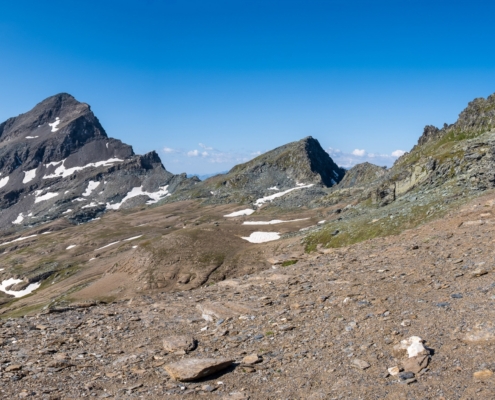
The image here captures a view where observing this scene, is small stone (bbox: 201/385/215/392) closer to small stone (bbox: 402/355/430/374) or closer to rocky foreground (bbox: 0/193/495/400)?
rocky foreground (bbox: 0/193/495/400)

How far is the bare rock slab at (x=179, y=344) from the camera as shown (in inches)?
677

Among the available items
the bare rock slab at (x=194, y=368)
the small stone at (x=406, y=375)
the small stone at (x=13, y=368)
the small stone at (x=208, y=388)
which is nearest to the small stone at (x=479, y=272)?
the small stone at (x=406, y=375)

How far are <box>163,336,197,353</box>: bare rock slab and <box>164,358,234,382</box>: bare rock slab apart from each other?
204cm

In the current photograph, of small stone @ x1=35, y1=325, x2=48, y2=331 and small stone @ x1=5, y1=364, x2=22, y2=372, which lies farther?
small stone @ x1=35, y1=325, x2=48, y2=331

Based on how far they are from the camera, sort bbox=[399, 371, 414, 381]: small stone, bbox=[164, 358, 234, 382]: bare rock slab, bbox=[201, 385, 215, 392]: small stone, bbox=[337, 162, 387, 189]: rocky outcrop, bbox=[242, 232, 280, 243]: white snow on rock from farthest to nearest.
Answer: bbox=[337, 162, 387, 189]: rocky outcrop < bbox=[242, 232, 280, 243]: white snow on rock < bbox=[164, 358, 234, 382]: bare rock slab < bbox=[201, 385, 215, 392]: small stone < bbox=[399, 371, 414, 381]: small stone

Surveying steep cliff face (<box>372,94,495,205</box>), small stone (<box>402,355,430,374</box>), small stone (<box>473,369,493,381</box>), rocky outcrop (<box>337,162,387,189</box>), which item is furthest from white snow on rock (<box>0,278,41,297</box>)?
rocky outcrop (<box>337,162,387,189</box>)

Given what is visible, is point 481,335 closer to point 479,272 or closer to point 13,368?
point 479,272

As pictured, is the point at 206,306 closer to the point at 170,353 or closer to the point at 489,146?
the point at 170,353

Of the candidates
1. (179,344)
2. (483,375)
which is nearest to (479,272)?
(483,375)

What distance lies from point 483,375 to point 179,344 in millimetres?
12012

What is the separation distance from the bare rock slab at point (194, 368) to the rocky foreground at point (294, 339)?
4 cm

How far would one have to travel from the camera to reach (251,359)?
15.3 meters

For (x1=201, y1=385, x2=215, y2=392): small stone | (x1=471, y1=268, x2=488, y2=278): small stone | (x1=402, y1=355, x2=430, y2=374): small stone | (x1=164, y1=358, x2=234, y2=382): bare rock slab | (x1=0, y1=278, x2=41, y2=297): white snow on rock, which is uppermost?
(x1=471, y1=268, x2=488, y2=278): small stone

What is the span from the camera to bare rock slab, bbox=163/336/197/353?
1720cm
